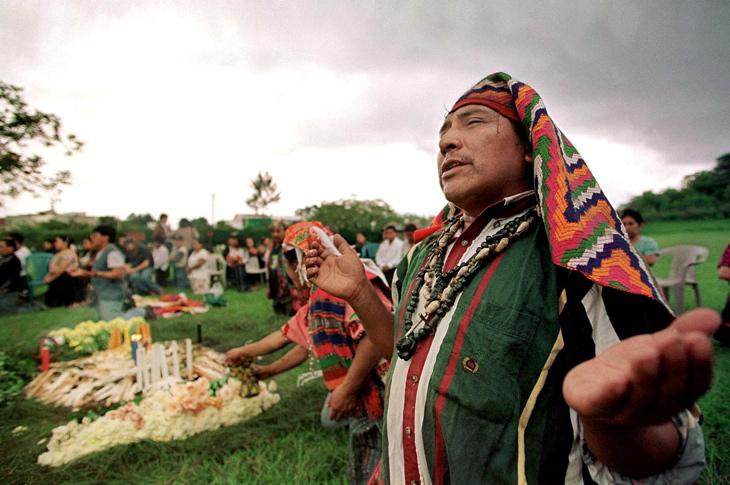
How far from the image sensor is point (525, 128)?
1288mm

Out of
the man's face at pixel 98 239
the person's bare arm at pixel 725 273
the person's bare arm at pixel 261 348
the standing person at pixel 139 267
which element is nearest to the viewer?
the person's bare arm at pixel 261 348

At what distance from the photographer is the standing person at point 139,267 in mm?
9719

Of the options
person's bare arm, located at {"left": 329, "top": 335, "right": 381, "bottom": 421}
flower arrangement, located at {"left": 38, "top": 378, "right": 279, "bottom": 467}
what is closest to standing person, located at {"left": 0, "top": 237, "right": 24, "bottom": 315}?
flower arrangement, located at {"left": 38, "top": 378, "right": 279, "bottom": 467}

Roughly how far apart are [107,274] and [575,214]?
293 inches

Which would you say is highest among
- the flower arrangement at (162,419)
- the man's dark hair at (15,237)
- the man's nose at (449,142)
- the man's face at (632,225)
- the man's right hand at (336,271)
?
the man's nose at (449,142)

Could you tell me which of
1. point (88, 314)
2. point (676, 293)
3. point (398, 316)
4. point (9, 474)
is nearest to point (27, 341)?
point (88, 314)

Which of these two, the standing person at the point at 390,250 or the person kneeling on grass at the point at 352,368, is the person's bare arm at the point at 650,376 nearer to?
the person kneeling on grass at the point at 352,368

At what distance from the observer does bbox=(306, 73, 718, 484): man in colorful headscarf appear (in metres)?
0.66

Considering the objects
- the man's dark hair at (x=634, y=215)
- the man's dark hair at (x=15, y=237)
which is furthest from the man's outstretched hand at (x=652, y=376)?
the man's dark hair at (x=15, y=237)

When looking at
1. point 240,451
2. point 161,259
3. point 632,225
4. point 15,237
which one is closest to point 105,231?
point 15,237

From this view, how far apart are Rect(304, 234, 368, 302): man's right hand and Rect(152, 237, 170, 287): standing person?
42.0ft

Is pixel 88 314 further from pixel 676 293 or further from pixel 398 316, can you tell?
pixel 676 293

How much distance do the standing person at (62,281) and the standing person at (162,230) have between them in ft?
9.01

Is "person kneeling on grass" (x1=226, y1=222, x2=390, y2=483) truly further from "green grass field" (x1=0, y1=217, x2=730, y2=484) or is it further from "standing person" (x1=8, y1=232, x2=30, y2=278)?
"standing person" (x1=8, y1=232, x2=30, y2=278)
